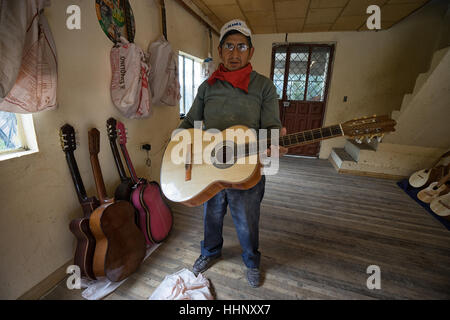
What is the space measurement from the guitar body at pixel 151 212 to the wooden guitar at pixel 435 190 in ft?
10.4

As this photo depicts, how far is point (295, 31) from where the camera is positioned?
13.1 ft

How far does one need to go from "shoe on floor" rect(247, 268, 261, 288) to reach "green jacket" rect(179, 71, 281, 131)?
1009 millimetres

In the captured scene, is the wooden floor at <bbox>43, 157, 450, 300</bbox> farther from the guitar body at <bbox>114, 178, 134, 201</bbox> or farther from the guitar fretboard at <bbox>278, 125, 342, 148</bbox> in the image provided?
the guitar fretboard at <bbox>278, 125, 342, 148</bbox>

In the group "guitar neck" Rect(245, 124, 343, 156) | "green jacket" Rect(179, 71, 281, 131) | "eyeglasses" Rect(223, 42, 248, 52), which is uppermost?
"eyeglasses" Rect(223, 42, 248, 52)

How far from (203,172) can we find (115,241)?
0.78 metres

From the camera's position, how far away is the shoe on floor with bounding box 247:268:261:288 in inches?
54.7

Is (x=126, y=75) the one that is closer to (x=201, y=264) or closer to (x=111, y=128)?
(x=111, y=128)

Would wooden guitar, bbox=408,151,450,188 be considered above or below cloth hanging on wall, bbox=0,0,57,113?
below

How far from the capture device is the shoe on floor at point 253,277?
1390 mm

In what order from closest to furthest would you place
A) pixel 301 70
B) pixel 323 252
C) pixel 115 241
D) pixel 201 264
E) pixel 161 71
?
pixel 115 241
pixel 201 264
pixel 323 252
pixel 161 71
pixel 301 70

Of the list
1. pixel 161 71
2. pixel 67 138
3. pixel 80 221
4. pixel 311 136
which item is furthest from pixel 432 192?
pixel 67 138

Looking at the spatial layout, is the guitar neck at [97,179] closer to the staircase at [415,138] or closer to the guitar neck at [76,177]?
the guitar neck at [76,177]

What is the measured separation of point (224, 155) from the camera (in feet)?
4.01

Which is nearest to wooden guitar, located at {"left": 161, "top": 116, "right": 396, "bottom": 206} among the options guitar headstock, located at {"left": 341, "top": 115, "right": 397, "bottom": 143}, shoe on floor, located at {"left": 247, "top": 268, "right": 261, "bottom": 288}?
guitar headstock, located at {"left": 341, "top": 115, "right": 397, "bottom": 143}
